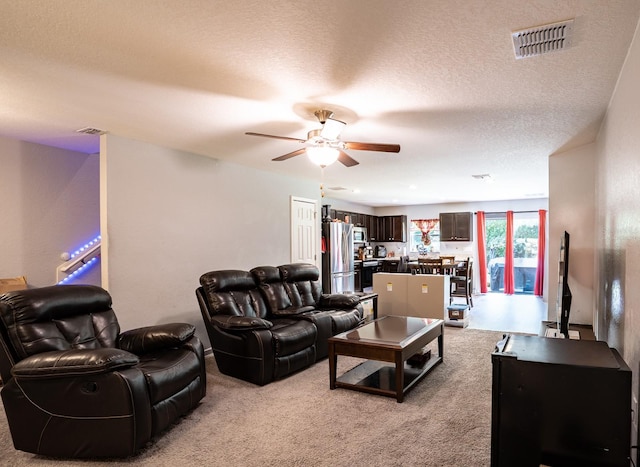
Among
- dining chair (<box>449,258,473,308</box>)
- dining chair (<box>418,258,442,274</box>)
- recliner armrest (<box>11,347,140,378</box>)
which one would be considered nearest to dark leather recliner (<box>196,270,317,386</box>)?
Result: recliner armrest (<box>11,347,140,378</box>)

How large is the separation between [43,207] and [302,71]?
366 cm

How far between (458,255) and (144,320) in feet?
27.4

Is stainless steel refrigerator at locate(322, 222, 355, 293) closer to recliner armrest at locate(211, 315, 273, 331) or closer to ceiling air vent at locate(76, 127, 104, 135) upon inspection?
recliner armrest at locate(211, 315, 273, 331)

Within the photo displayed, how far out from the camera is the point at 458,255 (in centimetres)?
1049

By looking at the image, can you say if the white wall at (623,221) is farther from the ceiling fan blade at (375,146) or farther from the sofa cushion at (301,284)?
the sofa cushion at (301,284)

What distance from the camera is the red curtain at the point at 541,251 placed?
31.2ft

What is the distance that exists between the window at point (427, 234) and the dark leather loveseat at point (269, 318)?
6.55 metres

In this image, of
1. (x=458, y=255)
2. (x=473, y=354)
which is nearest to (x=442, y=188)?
(x=458, y=255)

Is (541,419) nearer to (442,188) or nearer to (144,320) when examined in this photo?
(144,320)

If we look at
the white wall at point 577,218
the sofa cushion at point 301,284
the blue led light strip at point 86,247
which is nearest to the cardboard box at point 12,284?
the blue led light strip at point 86,247

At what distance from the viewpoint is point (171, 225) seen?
454 cm

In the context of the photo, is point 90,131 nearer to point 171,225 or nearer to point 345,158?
point 171,225

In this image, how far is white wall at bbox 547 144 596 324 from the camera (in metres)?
4.53

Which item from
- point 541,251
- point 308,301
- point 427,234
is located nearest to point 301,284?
point 308,301
